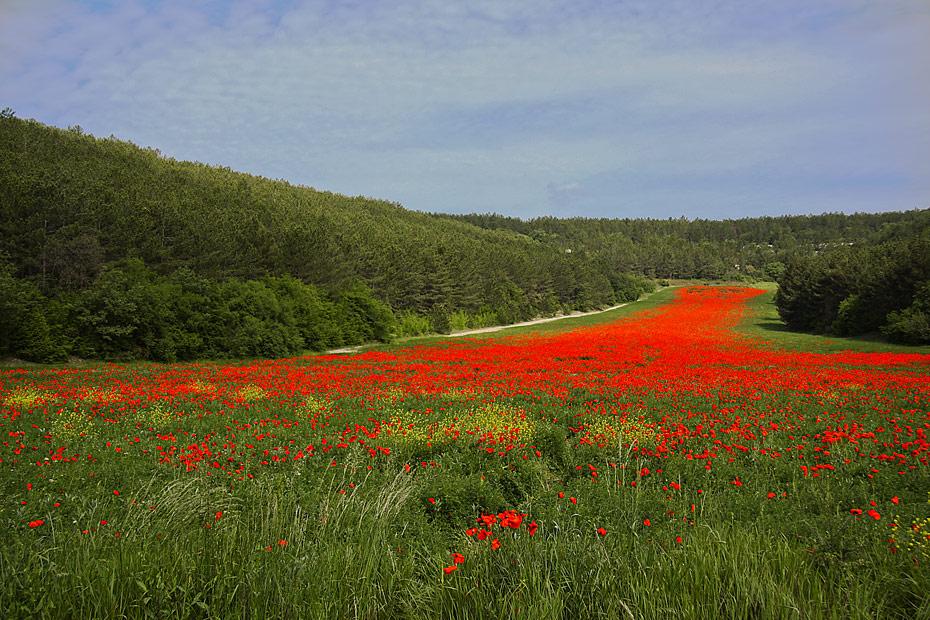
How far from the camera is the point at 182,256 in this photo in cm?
5297

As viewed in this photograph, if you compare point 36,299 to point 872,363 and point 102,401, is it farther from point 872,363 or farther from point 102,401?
point 872,363

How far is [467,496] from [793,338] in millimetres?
54319

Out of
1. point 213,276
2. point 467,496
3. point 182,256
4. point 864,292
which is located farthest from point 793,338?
point 182,256

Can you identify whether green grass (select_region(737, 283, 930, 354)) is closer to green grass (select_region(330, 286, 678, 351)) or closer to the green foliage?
the green foliage

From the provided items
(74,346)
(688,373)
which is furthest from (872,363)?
(74,346)

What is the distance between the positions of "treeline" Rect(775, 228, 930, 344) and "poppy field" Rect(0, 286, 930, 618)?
3554cm

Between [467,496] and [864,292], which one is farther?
[864,292]

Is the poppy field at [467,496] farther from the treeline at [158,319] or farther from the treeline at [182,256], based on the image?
the treeline at [182,256]

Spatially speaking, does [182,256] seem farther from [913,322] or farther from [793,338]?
[913,322]

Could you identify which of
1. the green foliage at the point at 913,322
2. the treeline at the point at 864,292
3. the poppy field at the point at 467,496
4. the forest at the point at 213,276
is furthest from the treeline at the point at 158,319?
the treeline at the point at 864,292

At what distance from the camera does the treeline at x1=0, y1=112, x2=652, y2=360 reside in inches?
1457

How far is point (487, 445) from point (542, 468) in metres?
1.26

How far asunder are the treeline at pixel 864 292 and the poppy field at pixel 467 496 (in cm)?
3554

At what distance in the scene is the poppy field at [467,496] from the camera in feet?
11.9
